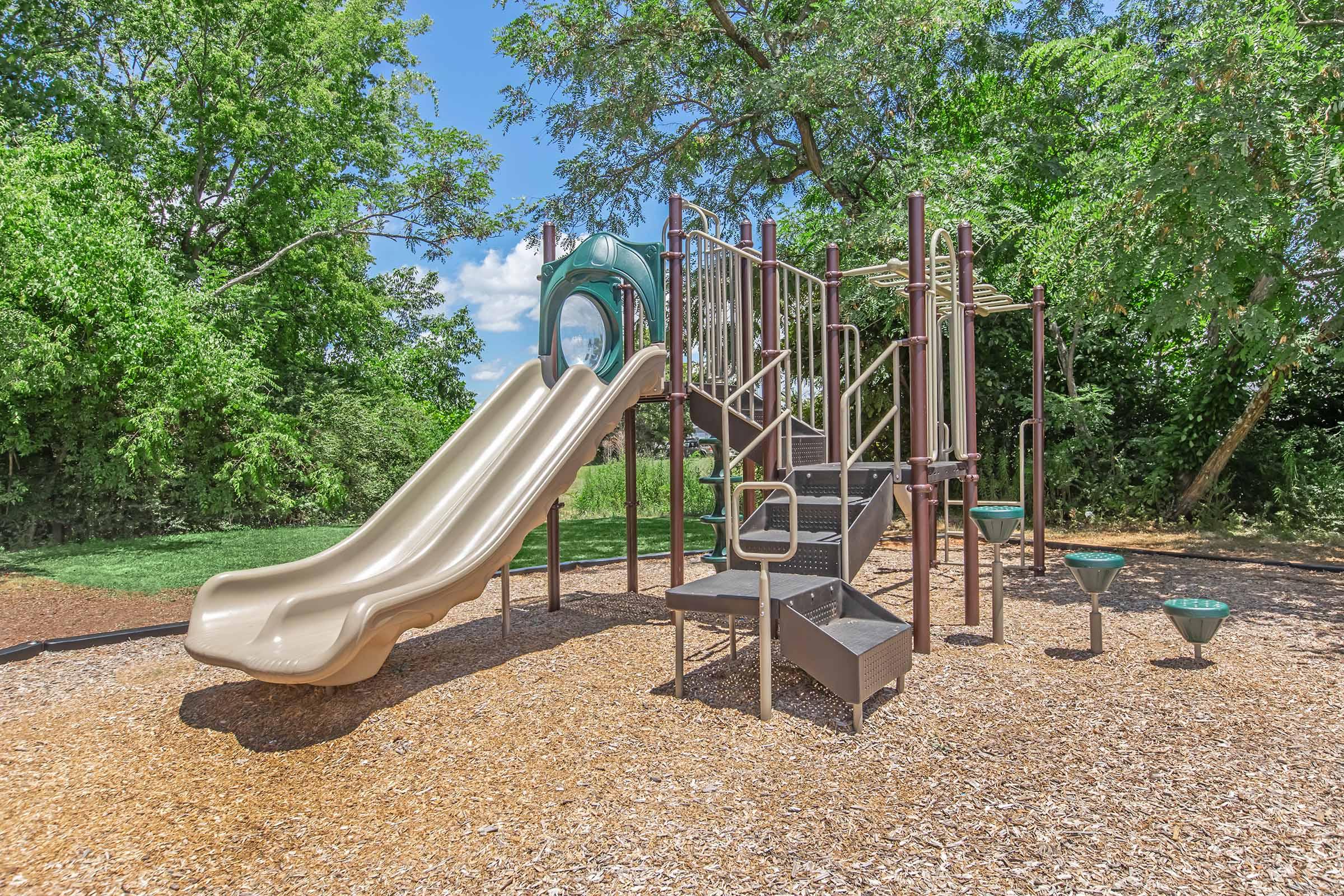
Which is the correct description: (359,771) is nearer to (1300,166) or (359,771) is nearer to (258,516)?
(1300,166)

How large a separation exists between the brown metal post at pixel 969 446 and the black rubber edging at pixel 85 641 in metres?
5.53

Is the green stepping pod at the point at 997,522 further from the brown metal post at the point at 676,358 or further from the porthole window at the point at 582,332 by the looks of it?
the porthole window at the point at 582,332

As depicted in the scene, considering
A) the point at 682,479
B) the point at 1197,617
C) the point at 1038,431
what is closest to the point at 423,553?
the point at 682,479

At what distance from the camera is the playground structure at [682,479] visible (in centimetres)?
369

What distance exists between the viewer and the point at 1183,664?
436 cm

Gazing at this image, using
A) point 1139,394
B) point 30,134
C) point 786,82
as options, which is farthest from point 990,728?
point 30,134

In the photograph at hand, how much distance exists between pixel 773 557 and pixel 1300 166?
5.31 m

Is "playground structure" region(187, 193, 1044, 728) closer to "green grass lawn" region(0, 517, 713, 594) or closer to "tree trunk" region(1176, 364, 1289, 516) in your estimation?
"green grass lawn" region(0, 517, 713, 594)

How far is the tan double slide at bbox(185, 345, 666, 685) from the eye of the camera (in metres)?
3.66

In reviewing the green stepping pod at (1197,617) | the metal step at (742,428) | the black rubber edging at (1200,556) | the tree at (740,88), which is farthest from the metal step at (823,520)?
the tree at (740,88)

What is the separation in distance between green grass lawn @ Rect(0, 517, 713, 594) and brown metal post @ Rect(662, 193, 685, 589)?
466 centimetres

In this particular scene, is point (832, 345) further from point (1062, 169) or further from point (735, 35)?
point (735, 35)

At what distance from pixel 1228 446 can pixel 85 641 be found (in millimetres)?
12317

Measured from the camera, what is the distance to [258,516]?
1391 centimetres
